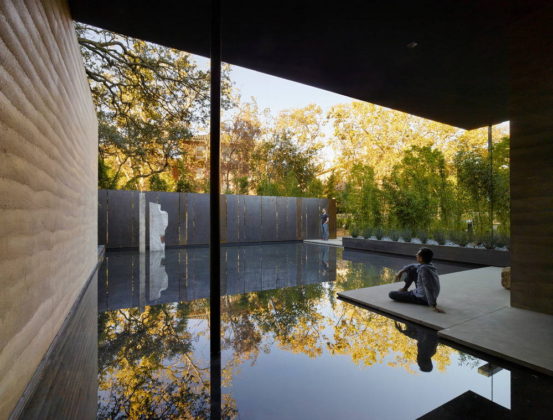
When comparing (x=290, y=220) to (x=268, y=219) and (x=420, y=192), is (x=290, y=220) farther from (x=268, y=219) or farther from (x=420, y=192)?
(x=420, y=192)

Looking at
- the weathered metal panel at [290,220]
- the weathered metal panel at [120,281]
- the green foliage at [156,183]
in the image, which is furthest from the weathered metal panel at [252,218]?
the weathered metal panel at [120,281]

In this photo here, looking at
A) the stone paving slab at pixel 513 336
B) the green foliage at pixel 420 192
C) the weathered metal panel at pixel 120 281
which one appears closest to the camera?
the stone paving slab at pixel 513 336

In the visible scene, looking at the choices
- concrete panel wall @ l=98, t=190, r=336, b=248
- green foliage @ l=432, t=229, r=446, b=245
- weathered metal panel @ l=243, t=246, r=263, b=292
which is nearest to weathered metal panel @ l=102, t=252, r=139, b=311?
weathered metal panel @ l=243, t=246, r=263, b=292

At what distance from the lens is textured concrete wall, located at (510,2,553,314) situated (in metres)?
3.58

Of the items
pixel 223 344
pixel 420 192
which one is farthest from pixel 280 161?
pixel 223 344

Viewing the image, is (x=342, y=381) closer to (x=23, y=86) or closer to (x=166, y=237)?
(x=23, y=86)

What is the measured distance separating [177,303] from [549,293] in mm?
4530

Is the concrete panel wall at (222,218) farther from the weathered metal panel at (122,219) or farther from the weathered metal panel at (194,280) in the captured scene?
the weathered metal panel at (194,280)

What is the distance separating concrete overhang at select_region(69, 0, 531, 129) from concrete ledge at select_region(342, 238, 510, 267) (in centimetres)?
371

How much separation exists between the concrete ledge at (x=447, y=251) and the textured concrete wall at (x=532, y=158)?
3.81 meters

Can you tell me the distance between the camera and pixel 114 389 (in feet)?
6.91

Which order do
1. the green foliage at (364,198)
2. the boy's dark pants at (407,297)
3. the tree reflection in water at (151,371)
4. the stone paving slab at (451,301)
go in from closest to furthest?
the tree reflection in water at (151,371), the stone paving slab at (451,301), the boy's dark pants at (407,297), the green foliage at (364,198)

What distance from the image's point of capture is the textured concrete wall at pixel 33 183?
1.72m

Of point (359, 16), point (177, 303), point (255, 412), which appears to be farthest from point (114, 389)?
point (359, 16)
